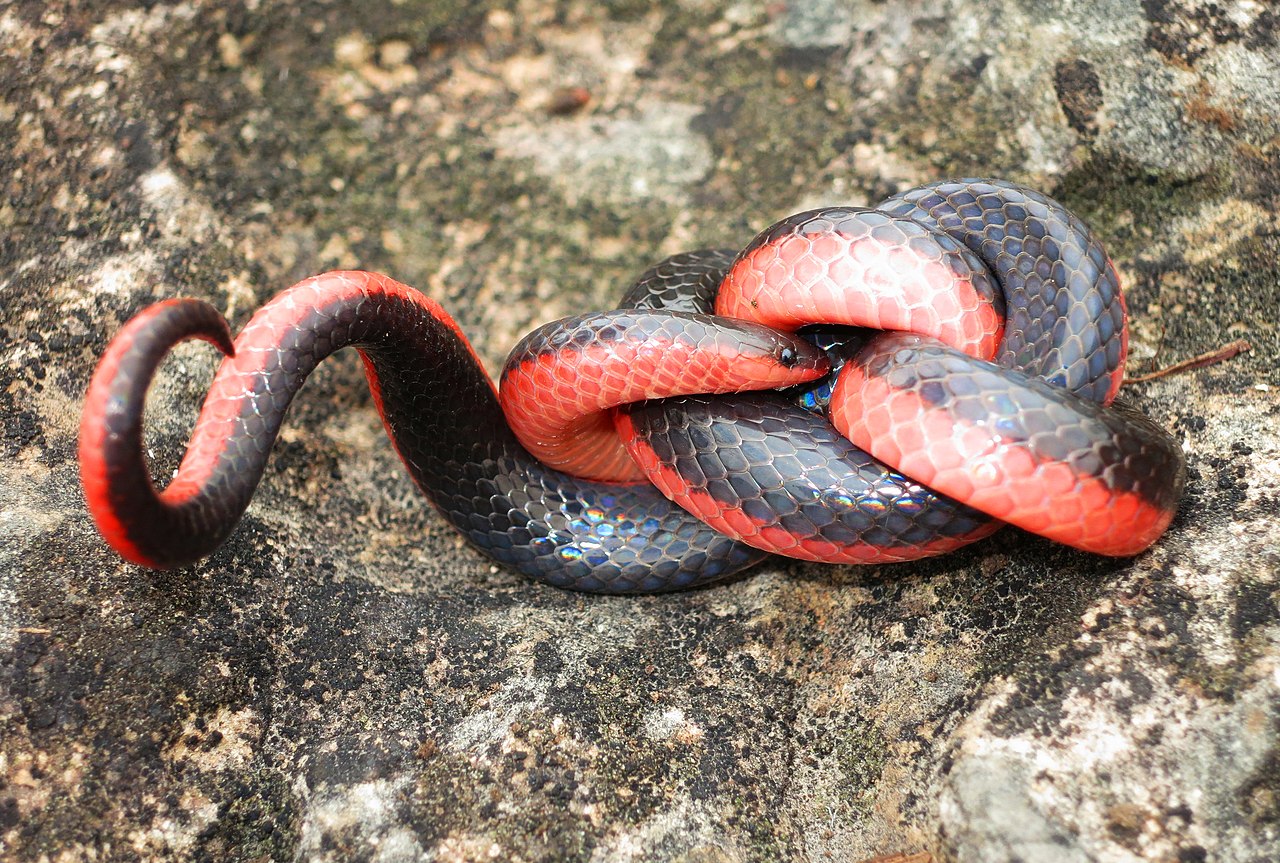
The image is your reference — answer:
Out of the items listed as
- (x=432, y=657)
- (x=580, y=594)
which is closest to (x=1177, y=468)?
(x=580, y=594)

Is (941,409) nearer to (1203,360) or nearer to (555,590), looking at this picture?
(1203,360)

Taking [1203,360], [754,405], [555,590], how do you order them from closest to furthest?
[754,405] → [1203,360] → [555,590]

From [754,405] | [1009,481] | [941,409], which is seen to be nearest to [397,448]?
[754,405]

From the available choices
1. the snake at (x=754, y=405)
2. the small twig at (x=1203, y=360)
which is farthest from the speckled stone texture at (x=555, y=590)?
the snake at (x=754, y=405)

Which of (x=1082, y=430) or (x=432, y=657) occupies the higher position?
(x=1082, y=430)

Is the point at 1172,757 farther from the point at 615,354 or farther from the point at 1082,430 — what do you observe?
the point at 615,354

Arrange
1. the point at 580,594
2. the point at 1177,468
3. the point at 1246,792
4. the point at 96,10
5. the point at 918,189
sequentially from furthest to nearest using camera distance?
the point at 96,10, the point at 580,594, the point at 918,189, the point at 1177,468, the point at 1246,792
